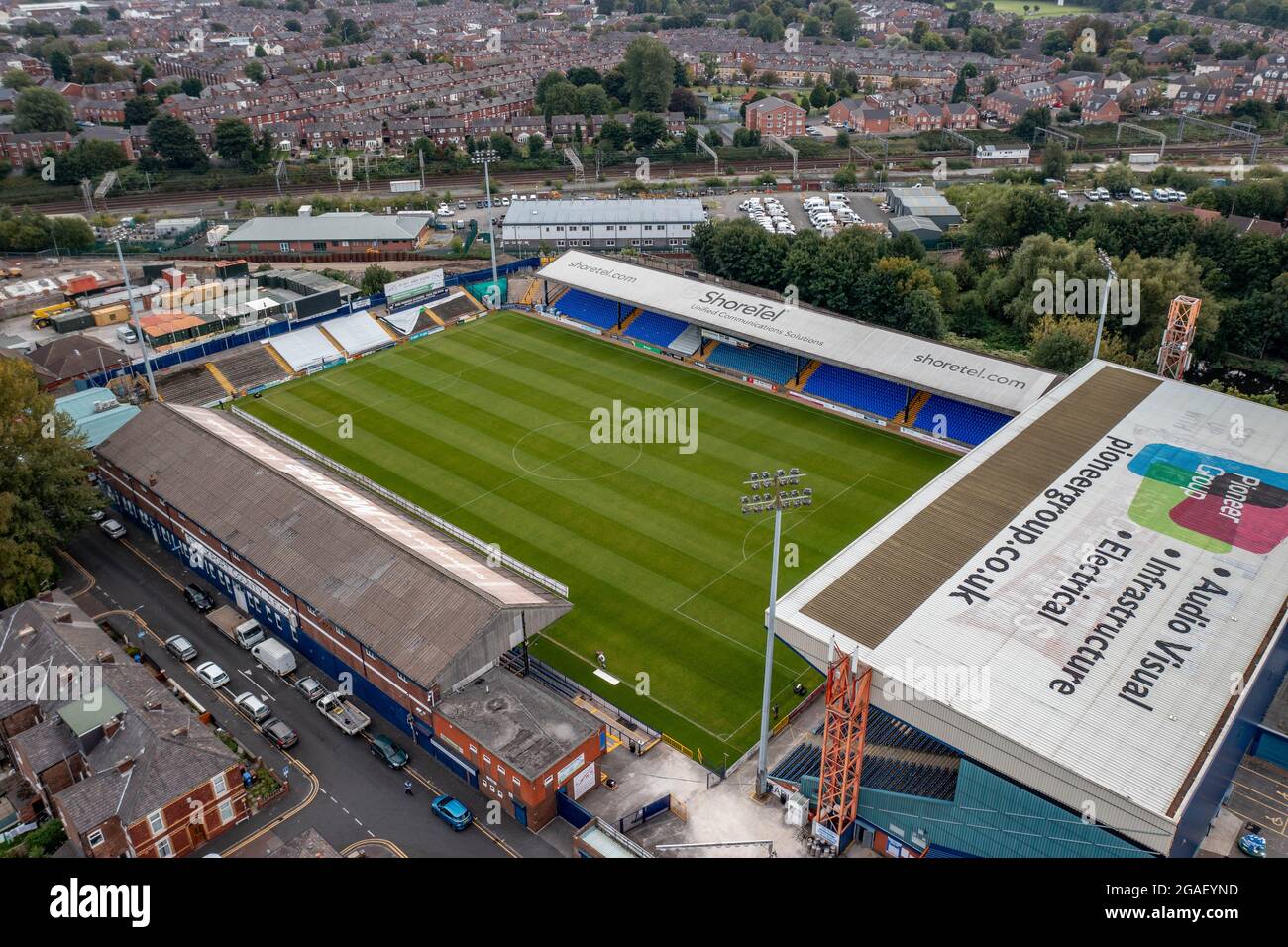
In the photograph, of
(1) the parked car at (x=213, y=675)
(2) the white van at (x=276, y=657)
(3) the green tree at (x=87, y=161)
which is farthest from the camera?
(3) the green tree at (x=87, y=161)

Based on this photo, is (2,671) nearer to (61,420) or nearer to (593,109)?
(61,420)

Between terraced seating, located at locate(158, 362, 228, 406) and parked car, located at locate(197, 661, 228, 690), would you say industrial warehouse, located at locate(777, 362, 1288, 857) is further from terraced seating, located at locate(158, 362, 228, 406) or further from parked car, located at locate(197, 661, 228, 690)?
terraced seating, located at locate(158, 362, 228, 406)

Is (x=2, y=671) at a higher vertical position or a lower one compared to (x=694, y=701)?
higher

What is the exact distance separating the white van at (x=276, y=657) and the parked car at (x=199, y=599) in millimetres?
5536

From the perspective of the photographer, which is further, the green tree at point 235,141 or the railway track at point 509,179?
the green tree at point 235,141

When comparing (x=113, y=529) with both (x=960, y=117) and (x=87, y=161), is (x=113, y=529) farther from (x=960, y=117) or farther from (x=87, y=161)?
(x=960, y=117)

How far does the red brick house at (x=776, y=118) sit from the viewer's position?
6550 inches

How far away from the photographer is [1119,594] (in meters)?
40.6

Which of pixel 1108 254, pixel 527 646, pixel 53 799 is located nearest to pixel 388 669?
pixel 527 646

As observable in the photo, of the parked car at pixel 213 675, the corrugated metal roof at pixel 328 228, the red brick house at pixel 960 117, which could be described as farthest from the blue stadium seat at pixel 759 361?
the red brick house at pixel 960 117

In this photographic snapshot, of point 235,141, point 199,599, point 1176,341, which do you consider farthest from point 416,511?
point 235,141

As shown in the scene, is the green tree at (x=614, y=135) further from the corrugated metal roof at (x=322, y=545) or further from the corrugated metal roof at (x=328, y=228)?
the corrugated metal roof at (x=322, y=545)

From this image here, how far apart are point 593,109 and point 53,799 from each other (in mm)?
154397

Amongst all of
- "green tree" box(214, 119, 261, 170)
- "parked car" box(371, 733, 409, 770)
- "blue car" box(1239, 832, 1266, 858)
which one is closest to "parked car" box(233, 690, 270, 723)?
"parked car" box(371, 733, 409, 770)
